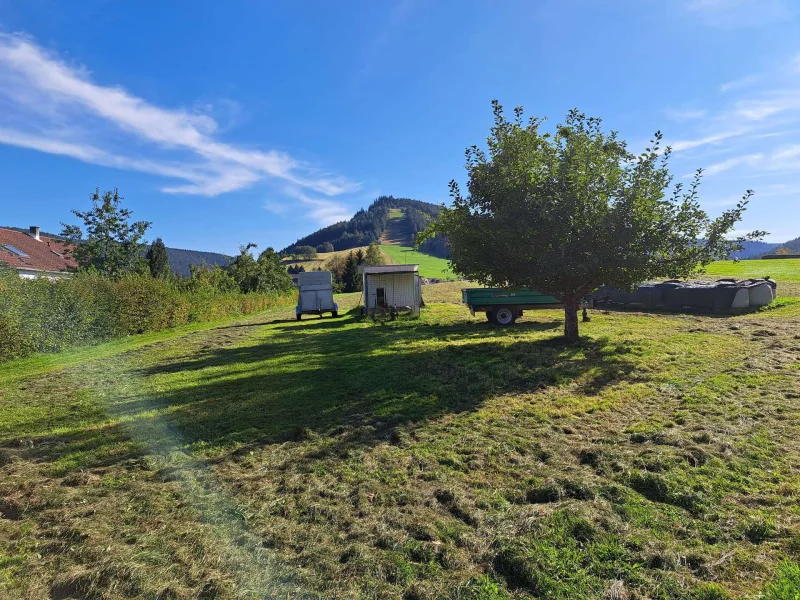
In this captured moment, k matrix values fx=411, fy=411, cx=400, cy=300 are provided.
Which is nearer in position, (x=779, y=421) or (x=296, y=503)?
(x=296, y=503)

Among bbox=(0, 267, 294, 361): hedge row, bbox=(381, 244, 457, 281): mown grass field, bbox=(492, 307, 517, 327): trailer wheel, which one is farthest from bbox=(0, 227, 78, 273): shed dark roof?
bbox=(381, 244, 457, 281): mown grass field

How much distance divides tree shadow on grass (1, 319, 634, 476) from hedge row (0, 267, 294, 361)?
4847mm

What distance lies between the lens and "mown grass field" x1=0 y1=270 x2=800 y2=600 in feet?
9.12

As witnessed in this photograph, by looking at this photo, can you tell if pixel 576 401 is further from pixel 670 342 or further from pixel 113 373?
pixel 113 373

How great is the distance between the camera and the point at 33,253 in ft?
106

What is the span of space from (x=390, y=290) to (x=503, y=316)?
23.9 ft

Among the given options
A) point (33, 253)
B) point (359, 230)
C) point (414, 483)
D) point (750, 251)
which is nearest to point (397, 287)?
point (414, 483)

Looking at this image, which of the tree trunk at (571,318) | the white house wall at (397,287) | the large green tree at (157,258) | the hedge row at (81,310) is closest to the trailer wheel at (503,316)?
the tree trunk at (571,318)

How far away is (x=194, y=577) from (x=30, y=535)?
1.68 m

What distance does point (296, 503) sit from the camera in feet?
12.5

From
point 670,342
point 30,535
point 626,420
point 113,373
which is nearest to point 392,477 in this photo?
point 30,535

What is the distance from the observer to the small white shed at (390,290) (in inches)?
870

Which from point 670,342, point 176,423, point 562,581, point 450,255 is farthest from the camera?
point 450,255

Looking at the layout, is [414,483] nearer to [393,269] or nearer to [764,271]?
[393,269]
